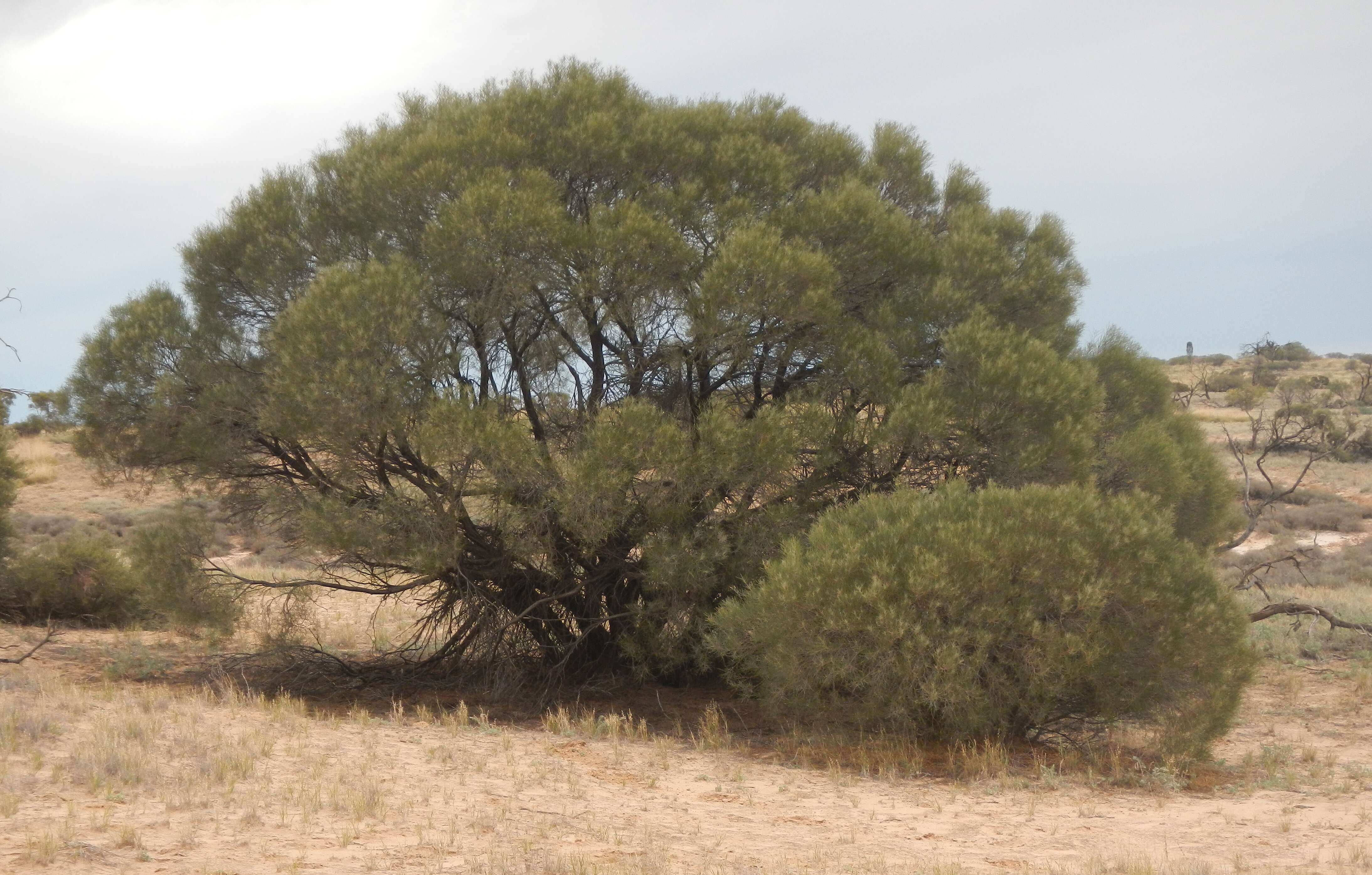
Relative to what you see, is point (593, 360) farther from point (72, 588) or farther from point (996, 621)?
point (72, 588)

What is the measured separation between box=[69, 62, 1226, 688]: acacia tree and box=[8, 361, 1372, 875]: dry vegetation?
147cm

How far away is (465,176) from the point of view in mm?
11812

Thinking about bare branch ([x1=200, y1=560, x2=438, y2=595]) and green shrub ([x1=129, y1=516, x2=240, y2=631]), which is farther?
green shrub ([x1=129, y1=516, x2=240, y2=631])

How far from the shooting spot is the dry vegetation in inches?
256

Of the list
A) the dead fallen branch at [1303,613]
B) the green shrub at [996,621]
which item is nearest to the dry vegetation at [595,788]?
the green shrub at [996,621]

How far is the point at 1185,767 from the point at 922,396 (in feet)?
13.6

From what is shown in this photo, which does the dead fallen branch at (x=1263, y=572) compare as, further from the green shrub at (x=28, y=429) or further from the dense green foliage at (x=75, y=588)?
the green shrub at (x=28, y=429)

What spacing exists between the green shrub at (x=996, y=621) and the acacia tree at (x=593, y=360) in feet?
4.39

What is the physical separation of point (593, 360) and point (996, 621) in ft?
17.9

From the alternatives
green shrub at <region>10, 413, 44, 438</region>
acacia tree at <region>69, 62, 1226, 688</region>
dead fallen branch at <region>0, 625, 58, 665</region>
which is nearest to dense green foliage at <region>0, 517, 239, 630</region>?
dead fallen branch at <region>0, 625, 58, 665</region>

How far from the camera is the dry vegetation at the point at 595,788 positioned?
651cm

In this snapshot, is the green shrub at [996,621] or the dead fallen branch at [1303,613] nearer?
the green shrub at [996,621]

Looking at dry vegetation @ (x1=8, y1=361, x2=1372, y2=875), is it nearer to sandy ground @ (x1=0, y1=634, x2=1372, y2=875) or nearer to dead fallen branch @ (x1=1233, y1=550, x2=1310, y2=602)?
sandy ground @ (x1=0, y1=634, x2=1372, y2=875)

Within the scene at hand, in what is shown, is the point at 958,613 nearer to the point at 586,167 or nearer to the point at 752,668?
the point at 752,668
